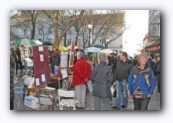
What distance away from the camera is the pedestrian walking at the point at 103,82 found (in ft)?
13.3

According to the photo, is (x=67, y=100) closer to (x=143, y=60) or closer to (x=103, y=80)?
(x=103, y=80)

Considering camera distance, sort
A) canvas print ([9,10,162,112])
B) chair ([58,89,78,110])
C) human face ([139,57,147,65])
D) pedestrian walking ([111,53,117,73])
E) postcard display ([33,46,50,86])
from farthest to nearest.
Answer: pedestrian walking ([111,53,117,73]), chair ([58,89,78,110]), postcard display ([33,46,50,86]), canvas print ([9,10,162,112]), human face ([139,57,147,65])

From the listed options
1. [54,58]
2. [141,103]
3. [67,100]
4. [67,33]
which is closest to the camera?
[141,103]

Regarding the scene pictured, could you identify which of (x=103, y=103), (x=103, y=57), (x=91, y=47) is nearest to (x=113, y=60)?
(x=91, y=47)

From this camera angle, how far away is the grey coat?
Answer: 4055 millimetres

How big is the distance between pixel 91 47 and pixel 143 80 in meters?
1.12

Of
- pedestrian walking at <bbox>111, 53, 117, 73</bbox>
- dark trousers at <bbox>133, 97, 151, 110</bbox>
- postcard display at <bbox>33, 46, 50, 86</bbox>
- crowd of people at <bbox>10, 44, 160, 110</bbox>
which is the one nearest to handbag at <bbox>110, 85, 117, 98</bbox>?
crowd of people at <bbox>10, 44, 160, 110</bbox>

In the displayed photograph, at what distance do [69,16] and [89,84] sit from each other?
104 centimetres

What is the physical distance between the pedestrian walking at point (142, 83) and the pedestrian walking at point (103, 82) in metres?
0.32

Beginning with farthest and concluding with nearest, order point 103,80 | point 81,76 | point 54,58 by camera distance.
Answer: point 54,58
point 81,76
point 103,80

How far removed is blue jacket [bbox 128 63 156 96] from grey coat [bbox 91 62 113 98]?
0.31 m

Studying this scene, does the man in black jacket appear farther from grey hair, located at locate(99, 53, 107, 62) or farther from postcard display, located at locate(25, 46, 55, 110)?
postcard display, located at locate(25, 46, 55, 110)

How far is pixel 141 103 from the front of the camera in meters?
3.89
